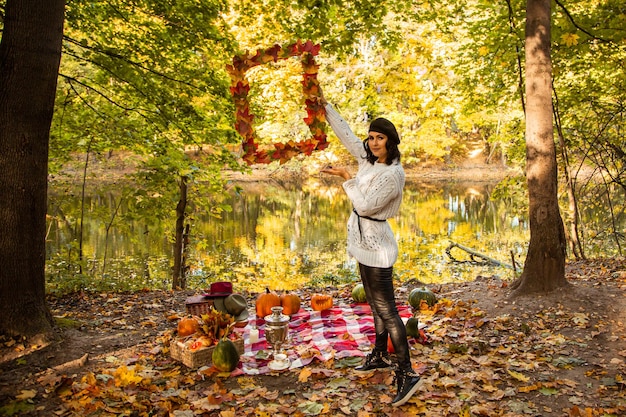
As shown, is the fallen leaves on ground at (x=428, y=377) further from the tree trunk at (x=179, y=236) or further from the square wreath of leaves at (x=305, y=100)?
the tree trunk at (x=179, y=236)

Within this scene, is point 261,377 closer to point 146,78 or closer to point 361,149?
point 361,149

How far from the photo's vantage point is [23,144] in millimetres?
4445

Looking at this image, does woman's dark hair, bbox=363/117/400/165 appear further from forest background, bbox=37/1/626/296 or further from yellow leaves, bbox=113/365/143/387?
forest background, bbox=37/1/626/296

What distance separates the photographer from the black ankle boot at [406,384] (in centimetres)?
357

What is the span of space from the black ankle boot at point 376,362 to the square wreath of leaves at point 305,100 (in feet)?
6.64

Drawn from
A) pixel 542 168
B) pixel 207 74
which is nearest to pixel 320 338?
pixel 542 168

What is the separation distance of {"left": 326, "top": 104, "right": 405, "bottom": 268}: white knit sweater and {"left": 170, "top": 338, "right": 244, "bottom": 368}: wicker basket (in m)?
1.77

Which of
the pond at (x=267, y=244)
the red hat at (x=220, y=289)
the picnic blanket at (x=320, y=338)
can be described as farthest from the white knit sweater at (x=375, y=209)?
the pond at (x=267, y=244)

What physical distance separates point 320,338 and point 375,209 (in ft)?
6.75

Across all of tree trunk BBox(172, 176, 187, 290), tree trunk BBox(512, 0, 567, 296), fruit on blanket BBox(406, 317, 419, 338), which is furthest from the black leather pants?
tree trunk BBox(172, 176, 187, 290)

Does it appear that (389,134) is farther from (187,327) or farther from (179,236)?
(179,236)

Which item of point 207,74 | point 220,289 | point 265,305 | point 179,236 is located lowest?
point 265,305

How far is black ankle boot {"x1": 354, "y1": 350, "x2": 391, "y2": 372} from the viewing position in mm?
4195

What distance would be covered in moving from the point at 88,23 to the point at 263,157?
473 centimetres
